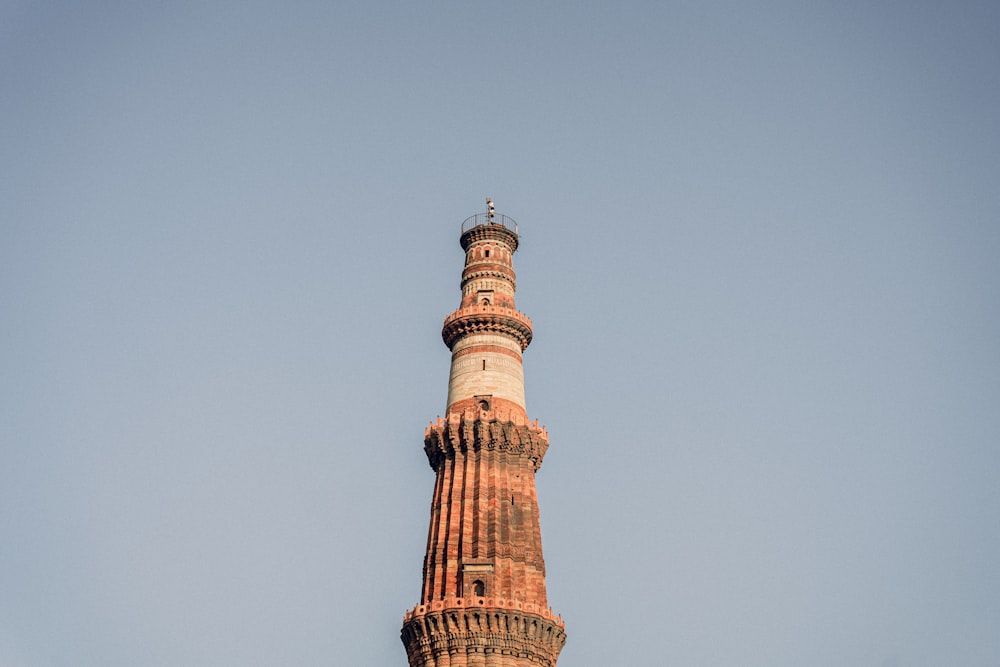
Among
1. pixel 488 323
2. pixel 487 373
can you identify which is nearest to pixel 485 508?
pixel 487 373

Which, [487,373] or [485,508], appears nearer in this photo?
[485,508]

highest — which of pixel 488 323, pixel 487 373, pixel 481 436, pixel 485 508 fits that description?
pixel 488 323

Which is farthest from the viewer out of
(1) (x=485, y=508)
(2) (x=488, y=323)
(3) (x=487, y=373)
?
(2) (x=488, y=323)

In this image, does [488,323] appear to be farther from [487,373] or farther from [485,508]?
[485,508]

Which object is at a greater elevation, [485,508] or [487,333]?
[487,333]

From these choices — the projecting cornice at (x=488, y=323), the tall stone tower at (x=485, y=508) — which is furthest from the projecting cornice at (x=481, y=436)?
the projecting cornice at (x=488, y=323)

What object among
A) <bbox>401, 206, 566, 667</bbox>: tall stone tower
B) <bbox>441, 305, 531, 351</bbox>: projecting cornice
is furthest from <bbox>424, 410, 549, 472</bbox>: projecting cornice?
<bbox>441, 305, 531, 351</bbox>: projecting cornice

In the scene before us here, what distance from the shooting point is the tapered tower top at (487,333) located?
2272 inches

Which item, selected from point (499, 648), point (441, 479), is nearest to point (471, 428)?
point (441, 479)

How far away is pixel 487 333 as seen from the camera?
59.8m

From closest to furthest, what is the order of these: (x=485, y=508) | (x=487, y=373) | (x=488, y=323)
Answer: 1. (x=485, y=508)
2. (x=487, y=373)
3. (x=488, y=323)

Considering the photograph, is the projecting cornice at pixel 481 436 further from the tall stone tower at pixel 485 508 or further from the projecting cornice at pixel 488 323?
the projecting cornice at pixel 488 323

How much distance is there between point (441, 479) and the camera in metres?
55.8

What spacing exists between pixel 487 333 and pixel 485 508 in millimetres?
10330
